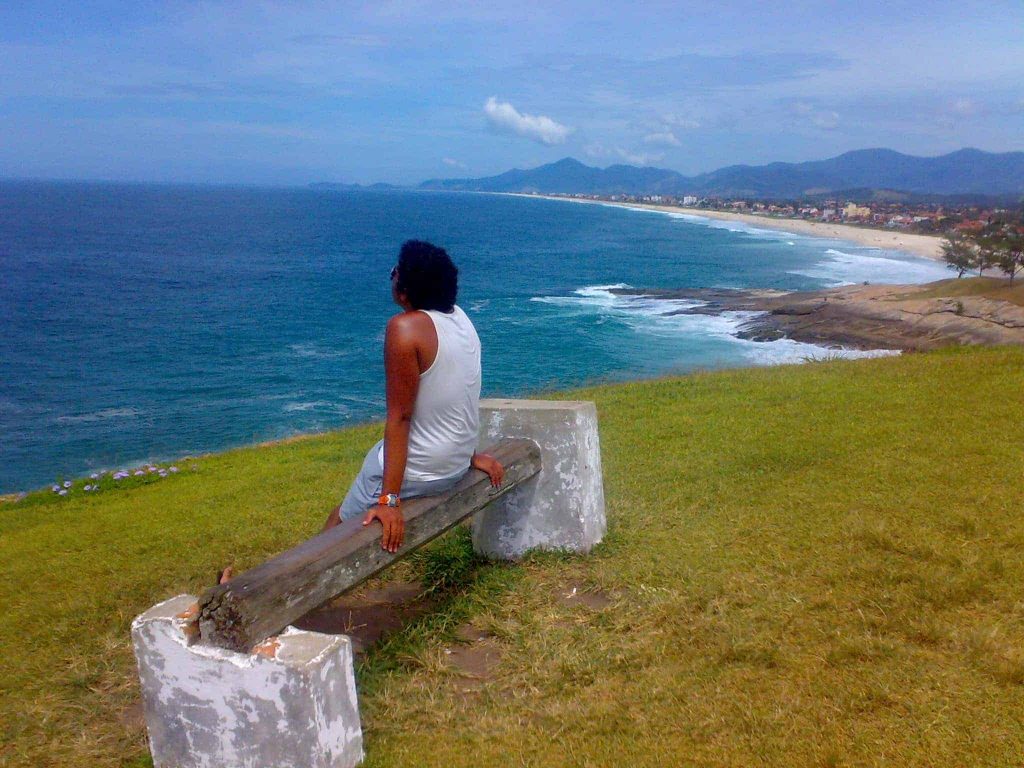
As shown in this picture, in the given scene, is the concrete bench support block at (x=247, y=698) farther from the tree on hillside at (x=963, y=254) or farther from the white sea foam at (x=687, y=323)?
the tree on hillside at (x=963, y=254)

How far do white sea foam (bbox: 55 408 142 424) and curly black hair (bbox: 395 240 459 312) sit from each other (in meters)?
24.7

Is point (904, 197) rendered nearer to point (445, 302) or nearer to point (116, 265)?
point (116, 265)

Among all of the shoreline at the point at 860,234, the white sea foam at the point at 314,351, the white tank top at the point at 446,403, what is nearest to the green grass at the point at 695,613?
the white tank top at the point at 446,403

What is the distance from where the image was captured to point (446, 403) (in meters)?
3.57

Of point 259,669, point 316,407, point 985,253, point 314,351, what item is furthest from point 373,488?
point 985,253

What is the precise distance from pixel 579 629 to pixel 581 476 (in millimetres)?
957

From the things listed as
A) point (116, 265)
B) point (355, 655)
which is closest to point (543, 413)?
point (355, 655)

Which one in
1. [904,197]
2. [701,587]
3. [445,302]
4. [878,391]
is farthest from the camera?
[904,197]

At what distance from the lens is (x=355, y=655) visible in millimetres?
3805

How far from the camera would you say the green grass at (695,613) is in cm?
299

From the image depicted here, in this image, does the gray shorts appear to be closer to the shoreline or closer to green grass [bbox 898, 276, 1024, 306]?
green grass [bbox 898, 276, 1024, 306]

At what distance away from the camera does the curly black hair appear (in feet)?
11.5

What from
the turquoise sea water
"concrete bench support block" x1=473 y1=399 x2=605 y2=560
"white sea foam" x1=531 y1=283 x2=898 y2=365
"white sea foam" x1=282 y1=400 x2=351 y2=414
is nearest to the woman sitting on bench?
"concrete bench support block" x1=473 y1=399 x2=605 y2=560

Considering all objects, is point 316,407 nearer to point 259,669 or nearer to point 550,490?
point 550,490
